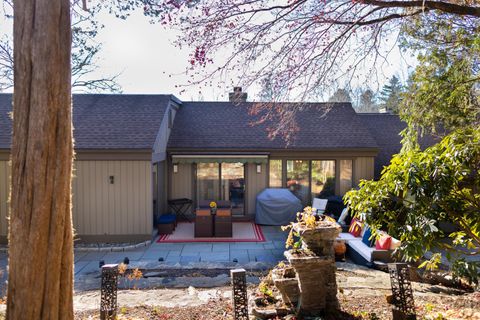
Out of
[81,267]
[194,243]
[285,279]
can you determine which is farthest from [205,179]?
[285,279]

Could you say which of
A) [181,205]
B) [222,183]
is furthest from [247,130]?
[181,205]

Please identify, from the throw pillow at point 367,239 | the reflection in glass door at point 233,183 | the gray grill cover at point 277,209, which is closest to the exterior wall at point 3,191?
the reflection in glass door at point 233,183

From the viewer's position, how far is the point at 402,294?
4.86m

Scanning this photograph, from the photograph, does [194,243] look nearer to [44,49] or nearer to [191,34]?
[191,34]

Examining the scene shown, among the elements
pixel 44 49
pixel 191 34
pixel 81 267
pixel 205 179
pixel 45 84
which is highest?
pixel 191 34

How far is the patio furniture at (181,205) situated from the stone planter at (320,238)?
9.42 m

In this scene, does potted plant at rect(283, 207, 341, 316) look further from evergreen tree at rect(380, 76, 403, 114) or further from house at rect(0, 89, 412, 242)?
house at rect(0, 89, 412, 242)

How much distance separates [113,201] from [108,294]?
691 cm

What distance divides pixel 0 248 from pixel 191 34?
10.1 metres

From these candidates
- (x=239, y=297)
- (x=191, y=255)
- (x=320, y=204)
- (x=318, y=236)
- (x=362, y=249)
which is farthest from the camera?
(x=320, y=204)

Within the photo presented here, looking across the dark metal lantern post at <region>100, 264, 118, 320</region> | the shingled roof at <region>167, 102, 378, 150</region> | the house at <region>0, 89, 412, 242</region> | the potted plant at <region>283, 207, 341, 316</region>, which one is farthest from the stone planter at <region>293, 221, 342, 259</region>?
the shingled roof at <region>167, 102, 378, 150</region>

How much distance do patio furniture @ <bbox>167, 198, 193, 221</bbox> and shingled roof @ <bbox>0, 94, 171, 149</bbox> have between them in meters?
3.38

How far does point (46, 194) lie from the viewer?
2.91 meters

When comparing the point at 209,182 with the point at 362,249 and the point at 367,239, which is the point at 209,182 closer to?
the point at 367,239
